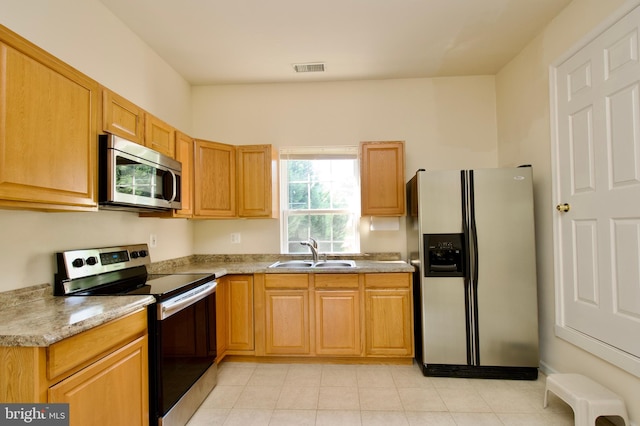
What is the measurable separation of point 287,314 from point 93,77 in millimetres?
2300

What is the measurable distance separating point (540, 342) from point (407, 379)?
3.94 ft

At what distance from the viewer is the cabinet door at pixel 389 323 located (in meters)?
2.66

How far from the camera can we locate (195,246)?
3.37 m

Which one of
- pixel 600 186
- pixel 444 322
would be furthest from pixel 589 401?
pixel 600 186

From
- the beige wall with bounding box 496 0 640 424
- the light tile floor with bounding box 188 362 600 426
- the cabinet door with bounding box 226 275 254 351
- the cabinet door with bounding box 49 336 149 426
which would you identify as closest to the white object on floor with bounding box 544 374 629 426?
the beige wall with bounding box 496 0 640 424

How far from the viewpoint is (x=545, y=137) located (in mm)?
2477

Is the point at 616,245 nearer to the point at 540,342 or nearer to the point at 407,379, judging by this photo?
the point at 540,342

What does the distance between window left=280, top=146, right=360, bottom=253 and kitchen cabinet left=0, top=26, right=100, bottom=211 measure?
1.98 m

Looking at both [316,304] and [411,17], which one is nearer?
[411,17]

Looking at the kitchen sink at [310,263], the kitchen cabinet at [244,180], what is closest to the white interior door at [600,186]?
the kitchen sink at [310,263]

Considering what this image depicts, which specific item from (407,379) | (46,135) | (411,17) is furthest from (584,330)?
(46,135)

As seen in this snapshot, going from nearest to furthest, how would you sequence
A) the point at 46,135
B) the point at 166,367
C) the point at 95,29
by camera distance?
the point at 46,135, the point at 166,367, the point at 95,29

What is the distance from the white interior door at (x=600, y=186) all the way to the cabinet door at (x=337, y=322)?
1.58 metres

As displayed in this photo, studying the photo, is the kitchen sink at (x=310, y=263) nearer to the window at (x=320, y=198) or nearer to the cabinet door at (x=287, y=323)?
the window at (x=320, y=198)
